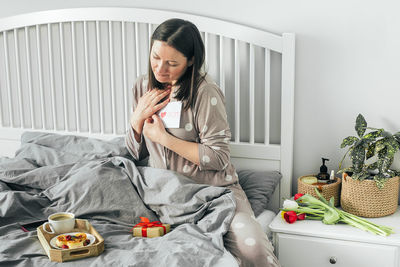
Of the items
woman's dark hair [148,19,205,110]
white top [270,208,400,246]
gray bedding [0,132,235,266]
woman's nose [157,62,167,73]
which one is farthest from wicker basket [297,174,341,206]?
woman's nose [157,62,167,73]

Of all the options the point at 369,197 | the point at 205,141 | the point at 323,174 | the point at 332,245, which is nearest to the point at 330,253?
the point at 332,245

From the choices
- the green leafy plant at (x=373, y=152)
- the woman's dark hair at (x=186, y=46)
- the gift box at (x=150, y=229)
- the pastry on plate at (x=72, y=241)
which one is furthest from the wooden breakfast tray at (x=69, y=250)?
the green leafy plant at (x=373, y=152)

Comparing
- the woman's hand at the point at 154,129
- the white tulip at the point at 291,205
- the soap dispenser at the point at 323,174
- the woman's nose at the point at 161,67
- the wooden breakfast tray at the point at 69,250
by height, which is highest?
the woman's nose at the point at 161,67

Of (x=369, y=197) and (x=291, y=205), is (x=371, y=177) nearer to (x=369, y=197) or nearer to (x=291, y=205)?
(x=369, y=197)

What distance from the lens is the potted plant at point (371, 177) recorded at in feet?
5.69

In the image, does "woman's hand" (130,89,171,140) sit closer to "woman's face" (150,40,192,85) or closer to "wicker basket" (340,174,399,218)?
"woman's face" (150,40,192,85)

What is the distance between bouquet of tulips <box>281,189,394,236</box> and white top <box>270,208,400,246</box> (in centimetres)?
2

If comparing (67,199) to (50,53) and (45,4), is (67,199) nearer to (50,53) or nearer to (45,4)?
(50,53)

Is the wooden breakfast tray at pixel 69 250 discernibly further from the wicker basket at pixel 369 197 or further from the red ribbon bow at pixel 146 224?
the wicker basket at pixel 369 197

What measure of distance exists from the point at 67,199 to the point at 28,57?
1011 mm

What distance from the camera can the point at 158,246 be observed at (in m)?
1.50

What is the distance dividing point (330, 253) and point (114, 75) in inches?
50.4

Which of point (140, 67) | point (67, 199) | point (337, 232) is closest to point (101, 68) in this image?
point (140, 67)

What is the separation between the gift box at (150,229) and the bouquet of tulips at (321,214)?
0.44 m
